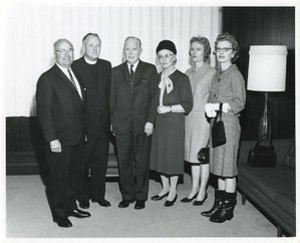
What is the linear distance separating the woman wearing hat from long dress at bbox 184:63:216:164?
2.1 inches

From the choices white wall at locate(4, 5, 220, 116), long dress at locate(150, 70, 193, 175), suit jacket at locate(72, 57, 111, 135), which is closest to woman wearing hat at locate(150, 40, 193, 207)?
long dress at locate(150, 70, 193, 175)

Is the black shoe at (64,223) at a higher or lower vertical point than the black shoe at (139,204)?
lower

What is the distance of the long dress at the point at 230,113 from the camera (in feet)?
10.2

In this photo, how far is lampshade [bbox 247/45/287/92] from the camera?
11.6ft

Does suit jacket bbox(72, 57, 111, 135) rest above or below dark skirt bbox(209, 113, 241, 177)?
above

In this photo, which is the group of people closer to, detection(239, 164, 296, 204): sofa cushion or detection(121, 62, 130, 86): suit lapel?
detection(121, 62, 130, 86): suit lapel

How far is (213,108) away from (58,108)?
47.1 inches

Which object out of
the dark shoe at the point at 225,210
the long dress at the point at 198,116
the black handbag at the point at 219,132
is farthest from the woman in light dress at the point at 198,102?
the dark shoe at the point at 225,210

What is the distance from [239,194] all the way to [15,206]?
2127mm

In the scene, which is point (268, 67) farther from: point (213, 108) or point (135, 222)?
point (135, 222)

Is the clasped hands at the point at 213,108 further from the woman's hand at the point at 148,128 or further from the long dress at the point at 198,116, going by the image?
the woman's hand at the point at 148,128

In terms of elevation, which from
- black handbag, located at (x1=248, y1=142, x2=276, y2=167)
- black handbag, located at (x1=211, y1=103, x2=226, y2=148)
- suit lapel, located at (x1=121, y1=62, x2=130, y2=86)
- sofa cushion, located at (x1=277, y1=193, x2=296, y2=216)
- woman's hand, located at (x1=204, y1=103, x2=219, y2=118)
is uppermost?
suit lapel, located at (x1=121, y1=62, x2=130, y2=86)

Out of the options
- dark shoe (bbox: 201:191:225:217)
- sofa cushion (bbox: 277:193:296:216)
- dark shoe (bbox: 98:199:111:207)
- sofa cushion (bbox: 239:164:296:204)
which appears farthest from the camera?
dark shoe (bbox: 98:199:111:207)

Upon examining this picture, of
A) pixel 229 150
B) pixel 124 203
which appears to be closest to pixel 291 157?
pixel 229 150
